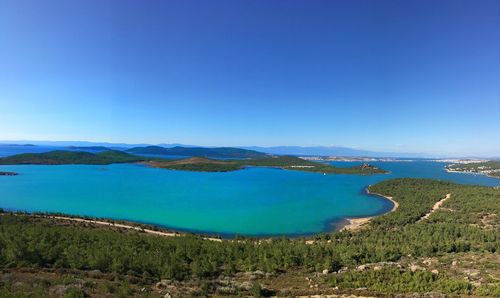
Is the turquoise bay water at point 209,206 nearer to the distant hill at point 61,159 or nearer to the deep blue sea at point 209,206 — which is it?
the deep blue sea at point 209,206

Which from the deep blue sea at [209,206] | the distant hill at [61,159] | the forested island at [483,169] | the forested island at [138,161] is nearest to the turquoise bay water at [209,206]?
the deep blue sea at [209,206]

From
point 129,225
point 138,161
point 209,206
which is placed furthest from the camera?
point 138,161

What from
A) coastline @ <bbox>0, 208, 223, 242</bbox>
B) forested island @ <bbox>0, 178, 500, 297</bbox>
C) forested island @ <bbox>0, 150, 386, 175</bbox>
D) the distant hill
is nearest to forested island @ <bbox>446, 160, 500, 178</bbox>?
forested island @ <bbox>0, 150, 386, 175</bbox>

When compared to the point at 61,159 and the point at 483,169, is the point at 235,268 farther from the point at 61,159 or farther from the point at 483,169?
the point at 483,169

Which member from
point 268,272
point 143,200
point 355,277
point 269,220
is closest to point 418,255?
point 355,277

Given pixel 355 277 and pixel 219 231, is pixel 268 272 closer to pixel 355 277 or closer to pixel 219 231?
pixel 355 277

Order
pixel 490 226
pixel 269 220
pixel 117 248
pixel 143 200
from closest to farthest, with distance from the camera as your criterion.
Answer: pixel 117 248 → pixel 490 226 → pixel 269 220 → pixel 143 200

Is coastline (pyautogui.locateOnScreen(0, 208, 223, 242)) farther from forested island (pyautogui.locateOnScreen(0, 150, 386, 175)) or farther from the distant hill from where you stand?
the distant hill

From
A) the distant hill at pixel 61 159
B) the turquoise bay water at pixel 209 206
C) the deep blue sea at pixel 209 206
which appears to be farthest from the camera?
the distant hill at pixel 61 159

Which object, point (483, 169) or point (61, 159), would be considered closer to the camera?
point (61, 159)

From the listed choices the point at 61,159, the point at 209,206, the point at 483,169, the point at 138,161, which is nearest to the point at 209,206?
the point at 209,206

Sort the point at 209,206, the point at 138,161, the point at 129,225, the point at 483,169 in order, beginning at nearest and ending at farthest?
1. the point at 129,225
2. the point at 209,206
3. the point at 483,169
4. the point at 138,161
